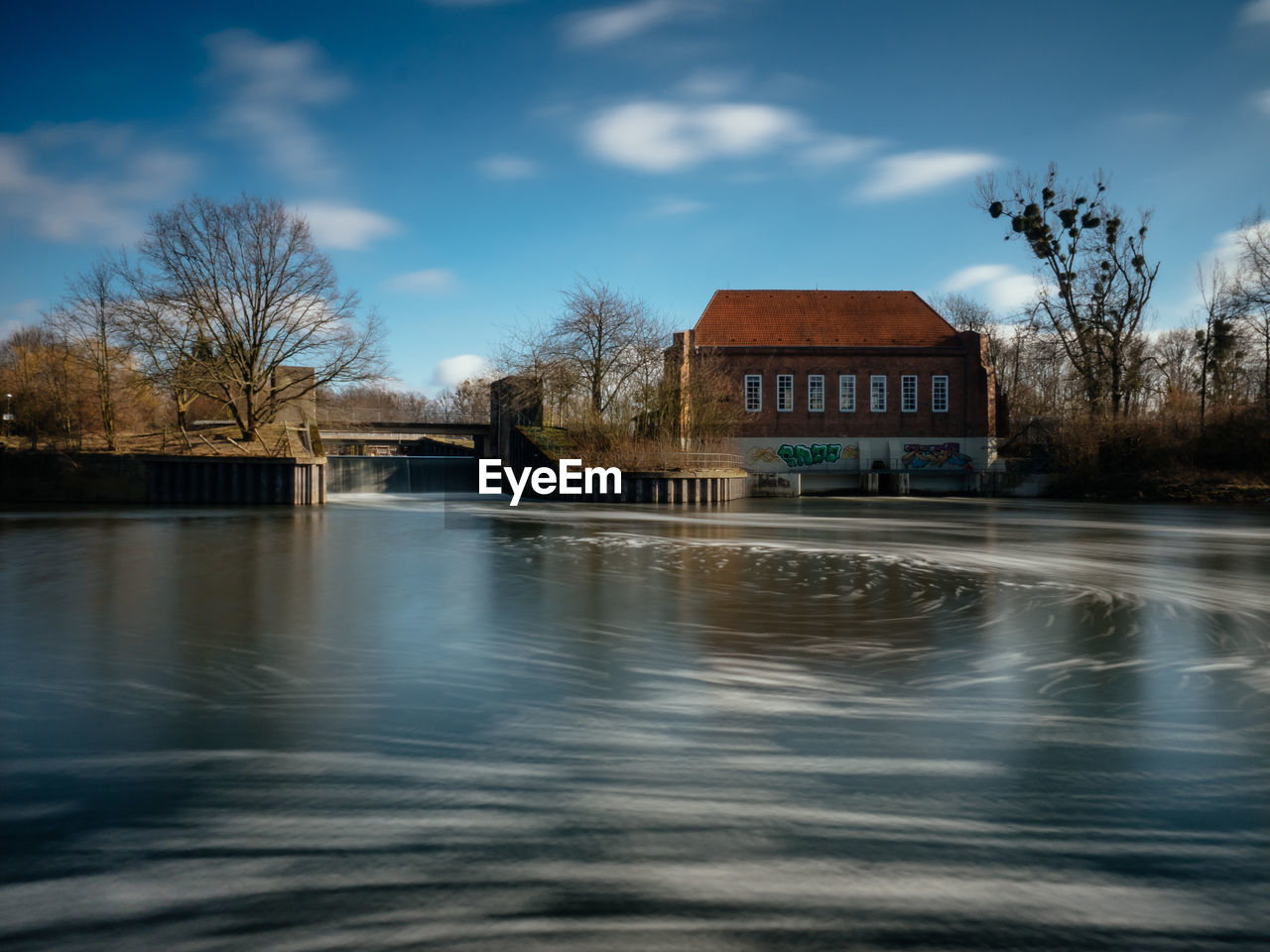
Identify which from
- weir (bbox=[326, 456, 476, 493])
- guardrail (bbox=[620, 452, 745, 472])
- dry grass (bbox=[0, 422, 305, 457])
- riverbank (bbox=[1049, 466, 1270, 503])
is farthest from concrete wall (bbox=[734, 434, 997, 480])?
dry grass (bbox=[0, 422, 305, 457])

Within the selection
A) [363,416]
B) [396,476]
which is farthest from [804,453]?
[363,416]

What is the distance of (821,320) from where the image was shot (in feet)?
163

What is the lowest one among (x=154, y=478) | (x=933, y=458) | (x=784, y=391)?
(x=154, y=478)

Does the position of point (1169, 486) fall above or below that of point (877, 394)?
below

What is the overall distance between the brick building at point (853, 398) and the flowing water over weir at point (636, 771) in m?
37.7

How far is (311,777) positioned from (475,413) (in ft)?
272

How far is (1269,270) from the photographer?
36.2 metres

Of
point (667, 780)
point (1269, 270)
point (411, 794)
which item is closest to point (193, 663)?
point (411, 794)

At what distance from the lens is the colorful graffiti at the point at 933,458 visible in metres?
47.4

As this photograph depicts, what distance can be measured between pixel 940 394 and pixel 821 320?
781 centimetres

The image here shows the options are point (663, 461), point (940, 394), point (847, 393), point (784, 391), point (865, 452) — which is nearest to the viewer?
point (663, 461)

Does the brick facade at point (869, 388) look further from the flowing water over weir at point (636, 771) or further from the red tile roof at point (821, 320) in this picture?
the flowing water over weir at point (636, 771)

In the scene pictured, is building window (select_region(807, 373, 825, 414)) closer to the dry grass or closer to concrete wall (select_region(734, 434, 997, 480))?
concrete wall (select_region(734, 434, 997, 480))

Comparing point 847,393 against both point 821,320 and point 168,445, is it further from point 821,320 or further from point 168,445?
point 168,445
